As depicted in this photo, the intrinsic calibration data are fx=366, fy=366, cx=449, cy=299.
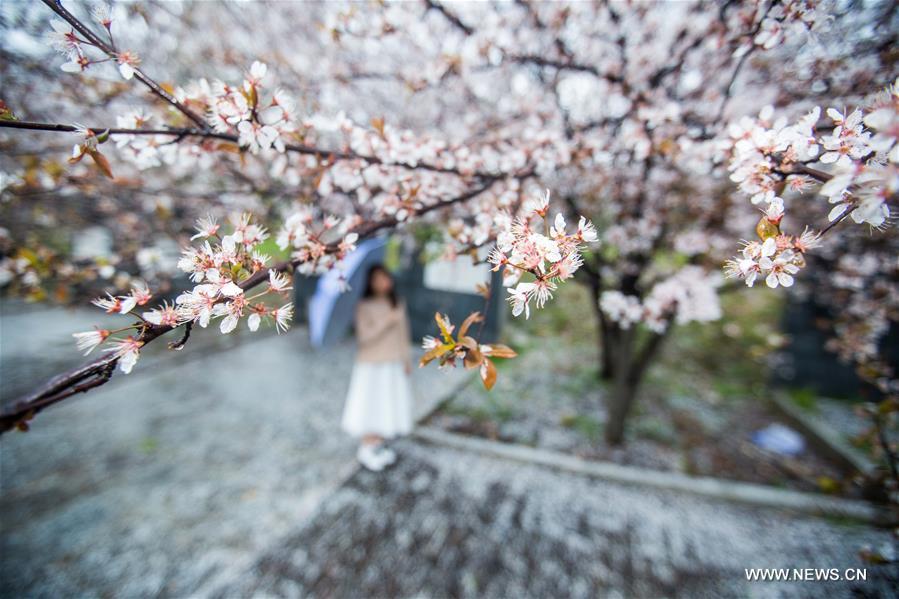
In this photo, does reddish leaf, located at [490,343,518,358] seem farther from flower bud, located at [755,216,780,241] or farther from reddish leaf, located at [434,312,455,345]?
flower bud, located at [755,216,780,241]

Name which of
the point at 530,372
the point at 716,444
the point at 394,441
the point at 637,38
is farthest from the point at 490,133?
the point at 716,444

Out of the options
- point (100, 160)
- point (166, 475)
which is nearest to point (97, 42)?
point (100, 160)

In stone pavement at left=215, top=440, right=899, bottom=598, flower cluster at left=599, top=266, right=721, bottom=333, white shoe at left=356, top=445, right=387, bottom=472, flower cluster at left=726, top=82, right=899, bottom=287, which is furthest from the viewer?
white shoe at left=356, top=445, right=387, bottom=472

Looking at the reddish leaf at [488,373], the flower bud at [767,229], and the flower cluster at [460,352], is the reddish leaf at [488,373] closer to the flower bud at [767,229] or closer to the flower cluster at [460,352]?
the flower cluster at [460,352]

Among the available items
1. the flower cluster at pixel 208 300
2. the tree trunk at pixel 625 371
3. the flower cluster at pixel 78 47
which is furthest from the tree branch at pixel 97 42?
the tree trunk at pixel 625 371

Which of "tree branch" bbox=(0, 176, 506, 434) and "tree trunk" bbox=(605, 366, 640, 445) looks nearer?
"tree branch" bbox=(0, 176, 506, 434)

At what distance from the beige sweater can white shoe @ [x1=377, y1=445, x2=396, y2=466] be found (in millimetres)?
853

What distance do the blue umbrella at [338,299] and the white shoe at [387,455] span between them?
114cm

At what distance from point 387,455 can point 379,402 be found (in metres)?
0.48

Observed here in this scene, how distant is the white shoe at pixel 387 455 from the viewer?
3.35 metres

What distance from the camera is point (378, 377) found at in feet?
11.6

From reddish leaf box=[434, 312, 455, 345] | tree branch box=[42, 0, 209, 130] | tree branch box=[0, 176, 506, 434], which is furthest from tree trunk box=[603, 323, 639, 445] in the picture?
tree branch box=[42, 0, 209, 130]

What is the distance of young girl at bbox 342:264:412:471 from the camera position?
3.40 m

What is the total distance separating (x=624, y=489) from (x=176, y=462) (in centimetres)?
404
